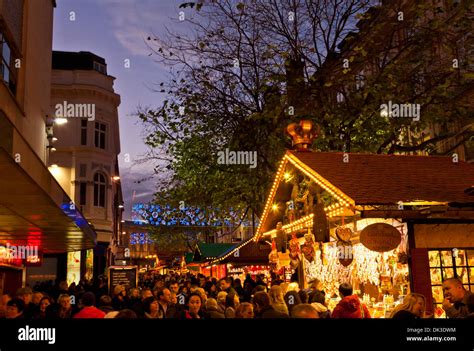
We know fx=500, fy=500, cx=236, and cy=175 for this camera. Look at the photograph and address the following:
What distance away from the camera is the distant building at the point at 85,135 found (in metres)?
38.2

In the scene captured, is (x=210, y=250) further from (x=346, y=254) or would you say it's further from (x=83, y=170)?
(x=346, y=254)

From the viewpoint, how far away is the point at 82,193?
38.8 m

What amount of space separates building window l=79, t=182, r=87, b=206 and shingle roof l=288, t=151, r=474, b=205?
30.2 metres

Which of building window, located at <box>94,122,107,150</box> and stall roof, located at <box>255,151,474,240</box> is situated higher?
building window, located at <box>94,122,107,150</box>

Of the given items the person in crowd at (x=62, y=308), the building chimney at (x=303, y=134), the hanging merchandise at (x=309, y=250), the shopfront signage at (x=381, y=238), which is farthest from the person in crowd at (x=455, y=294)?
the person in crowd at (x=62, y=308)

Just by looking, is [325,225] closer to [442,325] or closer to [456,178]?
[456,178]

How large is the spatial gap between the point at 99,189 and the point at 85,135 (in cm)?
443

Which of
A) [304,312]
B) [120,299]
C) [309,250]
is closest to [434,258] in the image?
[309,250]

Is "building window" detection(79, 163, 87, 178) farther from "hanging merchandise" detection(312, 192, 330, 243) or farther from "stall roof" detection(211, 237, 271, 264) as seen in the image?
"hanging merchandise" detection(312, 192, 330, 243)

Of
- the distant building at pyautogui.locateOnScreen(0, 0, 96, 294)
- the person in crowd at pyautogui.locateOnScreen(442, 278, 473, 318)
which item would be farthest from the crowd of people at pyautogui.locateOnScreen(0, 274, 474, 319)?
the distant building at pyautogui.locateOnScreen(0, 0, 96, 294)

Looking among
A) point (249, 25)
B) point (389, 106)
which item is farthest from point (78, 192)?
point (389, 106)

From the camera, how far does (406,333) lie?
2314mm

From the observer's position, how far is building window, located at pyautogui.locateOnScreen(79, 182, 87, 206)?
126ft

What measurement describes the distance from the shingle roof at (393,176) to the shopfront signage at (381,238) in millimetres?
485
